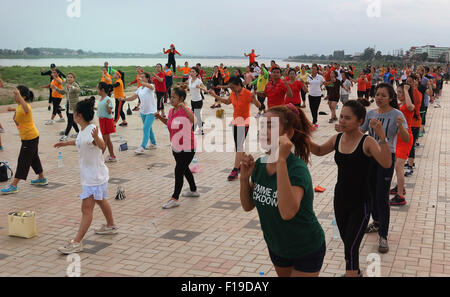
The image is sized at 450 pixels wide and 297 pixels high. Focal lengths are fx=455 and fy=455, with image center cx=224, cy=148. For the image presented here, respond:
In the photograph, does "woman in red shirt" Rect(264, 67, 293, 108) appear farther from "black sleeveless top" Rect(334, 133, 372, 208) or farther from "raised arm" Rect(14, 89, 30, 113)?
"black sleeveless top" Rect(334, 133, 372, 208)

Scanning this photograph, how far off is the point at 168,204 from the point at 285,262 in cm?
428

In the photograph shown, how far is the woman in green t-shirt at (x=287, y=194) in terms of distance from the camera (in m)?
2.83

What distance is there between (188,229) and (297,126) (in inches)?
144

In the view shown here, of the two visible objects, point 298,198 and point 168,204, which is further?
point 168,204

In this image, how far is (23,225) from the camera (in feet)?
19.6

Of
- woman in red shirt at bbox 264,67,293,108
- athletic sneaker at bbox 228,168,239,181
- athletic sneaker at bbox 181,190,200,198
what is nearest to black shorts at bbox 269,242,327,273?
athletic sneaker at bbox 181,190,200,198

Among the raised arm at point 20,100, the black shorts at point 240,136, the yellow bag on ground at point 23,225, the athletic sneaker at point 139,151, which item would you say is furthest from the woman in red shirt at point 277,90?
the yellow bag on ground at point 23,225

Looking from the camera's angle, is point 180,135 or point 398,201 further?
point 398,201

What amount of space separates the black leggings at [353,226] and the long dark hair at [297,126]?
1.13 meters

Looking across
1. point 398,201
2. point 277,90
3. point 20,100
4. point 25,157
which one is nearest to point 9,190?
point 25,157

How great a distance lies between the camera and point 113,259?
534 cm

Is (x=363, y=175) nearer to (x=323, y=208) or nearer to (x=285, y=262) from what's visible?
(x=285, y=262)

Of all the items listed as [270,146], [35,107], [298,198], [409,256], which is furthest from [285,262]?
[35,107]

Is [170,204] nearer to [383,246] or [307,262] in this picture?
[383,246]
